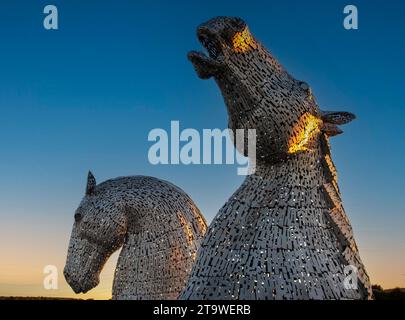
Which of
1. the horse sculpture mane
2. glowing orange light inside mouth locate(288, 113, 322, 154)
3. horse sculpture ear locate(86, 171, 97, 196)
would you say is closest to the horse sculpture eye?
horse sculpture ear locate(86, 171, 97, 196)

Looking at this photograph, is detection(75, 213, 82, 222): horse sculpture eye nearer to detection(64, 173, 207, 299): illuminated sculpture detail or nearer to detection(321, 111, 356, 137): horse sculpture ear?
detection(64, 173, 207, 299): illuminated sculpture detail

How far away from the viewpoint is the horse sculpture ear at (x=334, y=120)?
20.9 ft

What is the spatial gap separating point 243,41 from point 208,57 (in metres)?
0.34

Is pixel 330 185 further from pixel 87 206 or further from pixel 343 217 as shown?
pixel 87 206

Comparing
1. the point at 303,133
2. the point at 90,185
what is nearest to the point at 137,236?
the point at 90,185

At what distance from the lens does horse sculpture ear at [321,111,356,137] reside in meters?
6.36

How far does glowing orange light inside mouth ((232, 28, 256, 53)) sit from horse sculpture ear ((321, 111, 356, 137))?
938 mm

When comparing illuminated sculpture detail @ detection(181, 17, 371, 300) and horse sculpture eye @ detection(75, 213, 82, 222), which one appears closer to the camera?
illuminated sculpture detail @ detection(181, 17, 371, 300)

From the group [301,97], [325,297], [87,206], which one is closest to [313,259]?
[325,297]

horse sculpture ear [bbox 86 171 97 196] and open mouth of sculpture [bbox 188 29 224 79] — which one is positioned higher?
open mouth of sculpture [bbox 188 29 224 79]

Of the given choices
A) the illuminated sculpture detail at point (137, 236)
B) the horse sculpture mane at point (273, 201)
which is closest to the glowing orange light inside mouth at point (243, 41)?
the horse sculpture mane at point (273, 201)

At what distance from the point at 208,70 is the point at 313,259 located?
1.83m
